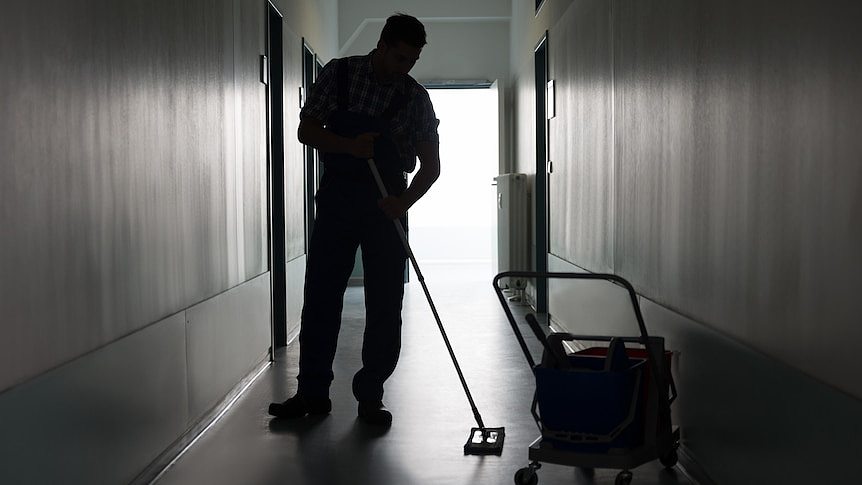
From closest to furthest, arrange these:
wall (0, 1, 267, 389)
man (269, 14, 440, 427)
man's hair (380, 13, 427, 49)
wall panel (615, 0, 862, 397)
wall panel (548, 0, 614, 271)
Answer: wall panel (615, 0, 862, 397)
wall (0, 1, 267, 389)
man's hair (380, 13, 427, 49)
man (269, 14, 440, 427)
wall panel (548, 0, 614, 271)

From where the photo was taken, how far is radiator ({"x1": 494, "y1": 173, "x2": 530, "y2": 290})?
306 inches

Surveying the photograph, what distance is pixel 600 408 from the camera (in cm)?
252

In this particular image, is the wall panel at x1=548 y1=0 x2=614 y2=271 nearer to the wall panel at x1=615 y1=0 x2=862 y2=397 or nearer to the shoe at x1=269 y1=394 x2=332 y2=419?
the wall panel at x1=615 y1=0 x2=862 y2=397

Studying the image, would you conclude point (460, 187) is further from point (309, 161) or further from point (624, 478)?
point (624, 478)

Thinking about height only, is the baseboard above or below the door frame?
below

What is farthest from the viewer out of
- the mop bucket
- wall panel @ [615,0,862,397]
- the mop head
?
the mop head

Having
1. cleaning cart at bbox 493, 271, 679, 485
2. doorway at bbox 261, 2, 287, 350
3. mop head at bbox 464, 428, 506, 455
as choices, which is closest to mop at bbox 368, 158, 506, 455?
mop head at bbox 464, 428, 506, 455

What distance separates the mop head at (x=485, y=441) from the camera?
10.3 ft

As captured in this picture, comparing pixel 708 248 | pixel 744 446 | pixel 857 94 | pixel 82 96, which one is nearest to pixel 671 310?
pixel 708 248

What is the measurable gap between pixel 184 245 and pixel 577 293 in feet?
7.86

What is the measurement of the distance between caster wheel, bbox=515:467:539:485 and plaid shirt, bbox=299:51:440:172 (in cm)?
131

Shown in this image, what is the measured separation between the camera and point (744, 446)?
7.87 ft

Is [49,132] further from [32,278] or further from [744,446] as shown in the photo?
[744,446]

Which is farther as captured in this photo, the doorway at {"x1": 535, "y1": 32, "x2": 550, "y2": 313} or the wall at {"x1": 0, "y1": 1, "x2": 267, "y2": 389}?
the doorway at {"x1": 535, "y1": 32, "x2": 550, "y2": 313}
